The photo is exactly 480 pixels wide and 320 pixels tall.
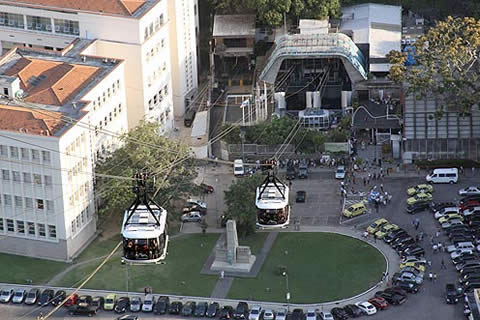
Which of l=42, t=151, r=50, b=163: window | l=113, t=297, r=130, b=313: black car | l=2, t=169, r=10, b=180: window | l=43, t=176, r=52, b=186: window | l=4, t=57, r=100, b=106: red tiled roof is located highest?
l=4, t=57, r=100, b=106: red tiled roof

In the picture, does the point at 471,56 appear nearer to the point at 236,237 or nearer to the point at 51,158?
the point at 236,237

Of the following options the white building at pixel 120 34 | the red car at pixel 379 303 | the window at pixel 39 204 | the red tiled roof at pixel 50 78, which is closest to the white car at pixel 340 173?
the white building at pixel 120 34

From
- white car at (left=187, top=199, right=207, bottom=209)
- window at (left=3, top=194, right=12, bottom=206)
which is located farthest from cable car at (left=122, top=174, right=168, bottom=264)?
white car at (left=187, top=199, right=207, bottom=209)

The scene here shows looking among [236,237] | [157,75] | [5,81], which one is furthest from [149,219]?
[157,75]

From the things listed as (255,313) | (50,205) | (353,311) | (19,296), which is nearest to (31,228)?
(50,205)

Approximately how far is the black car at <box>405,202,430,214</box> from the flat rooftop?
132 ft

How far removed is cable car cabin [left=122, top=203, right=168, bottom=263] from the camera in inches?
5531

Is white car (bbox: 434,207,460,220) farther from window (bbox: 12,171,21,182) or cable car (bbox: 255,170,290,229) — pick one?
window (bbox: 12,171,21,182)

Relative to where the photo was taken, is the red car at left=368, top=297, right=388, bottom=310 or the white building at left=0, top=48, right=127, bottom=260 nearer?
the red car at left=368, top=297, right=388, bottom=310

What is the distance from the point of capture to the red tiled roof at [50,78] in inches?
6654

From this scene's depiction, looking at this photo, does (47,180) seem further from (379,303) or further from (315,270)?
(379,303)

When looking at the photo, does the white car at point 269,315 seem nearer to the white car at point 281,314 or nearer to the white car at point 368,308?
the white car at point 281,314

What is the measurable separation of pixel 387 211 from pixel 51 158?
4004 centimetres

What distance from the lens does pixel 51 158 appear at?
529 ft
